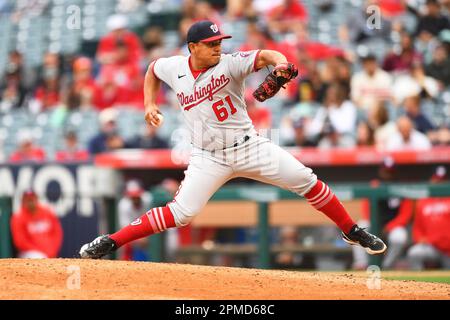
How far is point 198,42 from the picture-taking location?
20.8 ft

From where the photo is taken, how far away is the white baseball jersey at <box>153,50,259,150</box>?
6.31 m

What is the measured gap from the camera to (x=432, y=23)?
12.4 meters

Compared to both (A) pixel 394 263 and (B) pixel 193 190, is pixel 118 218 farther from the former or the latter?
(B) pixel 193 190

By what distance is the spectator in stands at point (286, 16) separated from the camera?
12918mm

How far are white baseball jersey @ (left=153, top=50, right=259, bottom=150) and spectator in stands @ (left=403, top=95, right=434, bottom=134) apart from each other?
4.69m

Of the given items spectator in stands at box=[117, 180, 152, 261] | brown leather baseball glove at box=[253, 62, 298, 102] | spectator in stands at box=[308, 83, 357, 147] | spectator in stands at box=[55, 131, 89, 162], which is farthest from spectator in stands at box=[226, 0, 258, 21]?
brown leather baseball glove at box=[253, 62, 298, 102]

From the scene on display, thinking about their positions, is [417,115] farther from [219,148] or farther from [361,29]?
[219,148]

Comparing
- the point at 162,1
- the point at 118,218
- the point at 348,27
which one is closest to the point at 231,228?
the point at 118,218

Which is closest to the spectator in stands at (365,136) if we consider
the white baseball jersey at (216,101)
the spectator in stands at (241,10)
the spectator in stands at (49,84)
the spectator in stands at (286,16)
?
the spectator in stands at (286,16)

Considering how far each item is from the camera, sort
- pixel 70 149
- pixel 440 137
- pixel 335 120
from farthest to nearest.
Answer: pixel 70 149, pixel 335 120, pixel 440 137

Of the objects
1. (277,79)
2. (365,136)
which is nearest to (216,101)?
(277,79)

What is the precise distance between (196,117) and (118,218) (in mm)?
3902

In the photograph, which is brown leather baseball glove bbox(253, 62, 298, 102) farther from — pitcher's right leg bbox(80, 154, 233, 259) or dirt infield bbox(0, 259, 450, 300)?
dirt infield bbox(0, 259, 450, 300)

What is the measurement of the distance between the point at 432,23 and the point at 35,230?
5579 mm
